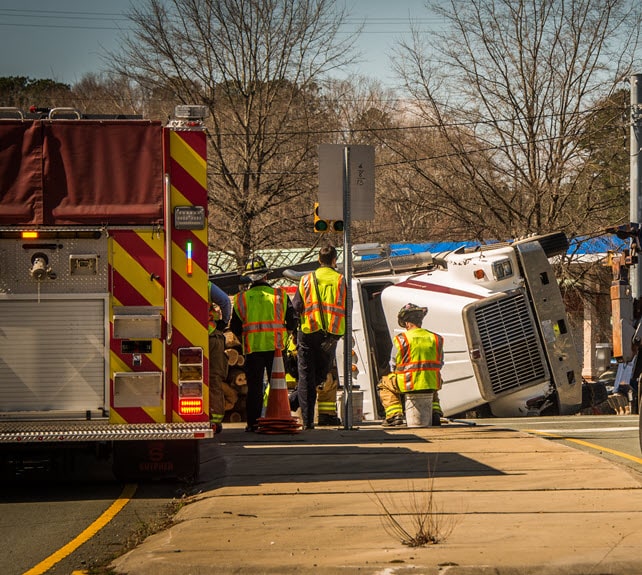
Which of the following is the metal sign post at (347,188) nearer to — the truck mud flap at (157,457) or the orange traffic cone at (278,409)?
the orange traffic cone at (278,409)

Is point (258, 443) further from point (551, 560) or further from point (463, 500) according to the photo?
point (551, 560)

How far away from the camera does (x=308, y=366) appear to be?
42.2 ft

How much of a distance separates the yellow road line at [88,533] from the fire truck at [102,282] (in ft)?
1.63

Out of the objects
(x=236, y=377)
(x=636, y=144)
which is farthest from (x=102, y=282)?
(x=636, y=144)

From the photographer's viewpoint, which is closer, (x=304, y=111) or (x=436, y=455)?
(x=436, y=455)

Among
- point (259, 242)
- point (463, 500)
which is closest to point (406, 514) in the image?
point (463, 500)

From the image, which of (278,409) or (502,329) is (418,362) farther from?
(502,329)

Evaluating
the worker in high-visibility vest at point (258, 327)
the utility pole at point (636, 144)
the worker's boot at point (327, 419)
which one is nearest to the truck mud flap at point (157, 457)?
the worker in high-visibility vest at point (258, 327)

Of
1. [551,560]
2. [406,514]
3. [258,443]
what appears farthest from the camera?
[258,443]

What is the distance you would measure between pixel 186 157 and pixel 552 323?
9.01 m

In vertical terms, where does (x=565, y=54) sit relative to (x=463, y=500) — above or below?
above

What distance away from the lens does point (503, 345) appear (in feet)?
53.6

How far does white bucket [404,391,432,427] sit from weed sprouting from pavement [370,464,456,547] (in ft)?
15.8

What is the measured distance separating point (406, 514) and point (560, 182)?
20.8 metres
